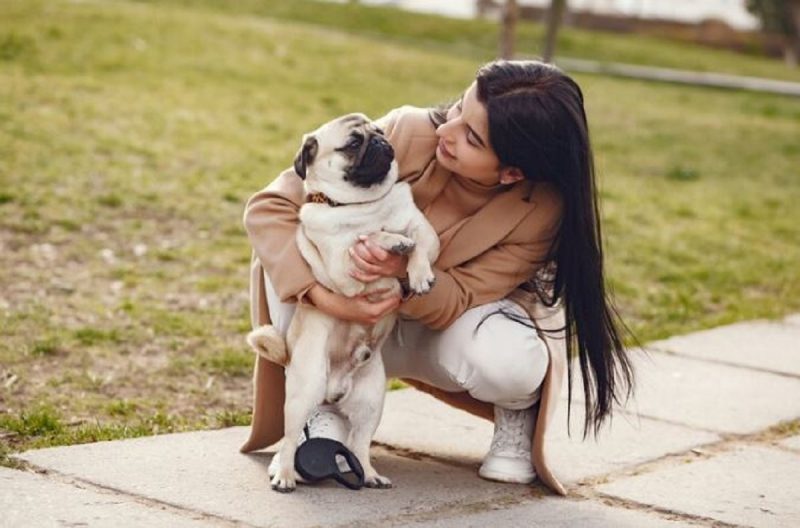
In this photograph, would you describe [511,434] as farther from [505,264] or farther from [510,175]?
[510,175]

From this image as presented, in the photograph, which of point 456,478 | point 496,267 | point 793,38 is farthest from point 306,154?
point 793,38

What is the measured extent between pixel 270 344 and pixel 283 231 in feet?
1.02

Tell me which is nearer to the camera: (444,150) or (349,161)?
(349,161)

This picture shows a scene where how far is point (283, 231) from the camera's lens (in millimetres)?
3943

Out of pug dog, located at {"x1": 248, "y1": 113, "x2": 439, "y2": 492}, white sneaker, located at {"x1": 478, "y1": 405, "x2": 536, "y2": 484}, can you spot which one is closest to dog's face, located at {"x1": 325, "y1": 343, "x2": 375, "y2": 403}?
pug dog, located at {"x1": 248, "y1": 113, "x2": 439, "y2": 492}

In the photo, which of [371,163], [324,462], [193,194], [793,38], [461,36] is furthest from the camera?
[793,38]

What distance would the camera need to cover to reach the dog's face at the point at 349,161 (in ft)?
12.2

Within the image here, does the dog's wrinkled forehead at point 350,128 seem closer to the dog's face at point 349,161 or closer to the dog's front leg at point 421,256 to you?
the dog's face at point 349,161

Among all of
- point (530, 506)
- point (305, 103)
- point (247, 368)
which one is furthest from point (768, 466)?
point (305, 103)

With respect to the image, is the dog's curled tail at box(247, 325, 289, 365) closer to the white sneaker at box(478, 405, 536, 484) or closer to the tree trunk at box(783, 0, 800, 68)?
the white sneaker at box(478, 405, 536, 484)

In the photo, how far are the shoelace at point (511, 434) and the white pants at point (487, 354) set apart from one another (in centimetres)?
4

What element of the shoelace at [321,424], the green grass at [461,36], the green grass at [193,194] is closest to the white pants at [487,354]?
the shoelace at [321,424]

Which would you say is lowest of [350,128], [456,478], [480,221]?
[456,478]

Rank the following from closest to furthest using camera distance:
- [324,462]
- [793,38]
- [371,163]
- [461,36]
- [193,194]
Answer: [371,163] < [324,462] < [193,194] < [461,36] < [793,38]
